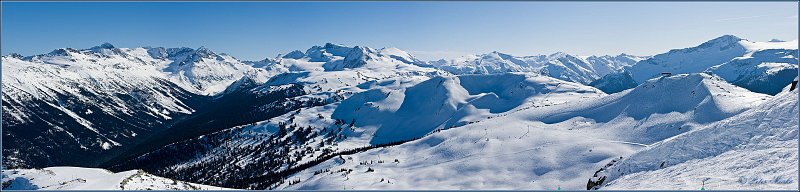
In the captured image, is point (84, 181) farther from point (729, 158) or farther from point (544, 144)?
point (729, 158)

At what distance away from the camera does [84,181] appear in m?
84.1

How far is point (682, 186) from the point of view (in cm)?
5188

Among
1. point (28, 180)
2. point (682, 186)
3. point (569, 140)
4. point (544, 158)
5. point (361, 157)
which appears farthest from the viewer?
point (361, 157)

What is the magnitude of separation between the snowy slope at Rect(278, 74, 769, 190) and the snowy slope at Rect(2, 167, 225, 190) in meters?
35.8

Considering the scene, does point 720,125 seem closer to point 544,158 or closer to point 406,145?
point 544,158

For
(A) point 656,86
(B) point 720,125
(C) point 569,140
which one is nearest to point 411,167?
(C) point 569,140

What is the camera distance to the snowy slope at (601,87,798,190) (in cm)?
5006

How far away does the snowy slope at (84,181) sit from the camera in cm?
8012

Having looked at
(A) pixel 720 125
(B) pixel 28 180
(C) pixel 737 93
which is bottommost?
(C) pixel 737 93

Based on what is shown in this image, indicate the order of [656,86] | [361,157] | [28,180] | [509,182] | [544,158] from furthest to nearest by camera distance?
1. [656,86]
2. [361,157]
3. [544,158]
4. [509,182]
5. [28,180]

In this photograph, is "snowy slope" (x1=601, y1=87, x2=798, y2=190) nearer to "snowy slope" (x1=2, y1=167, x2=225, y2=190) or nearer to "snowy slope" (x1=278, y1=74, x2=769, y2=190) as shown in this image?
"snowy slope" (x1=278, y1=74, x2=769, y2=190)

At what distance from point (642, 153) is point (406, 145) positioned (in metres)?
88.5

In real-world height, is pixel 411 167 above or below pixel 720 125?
below

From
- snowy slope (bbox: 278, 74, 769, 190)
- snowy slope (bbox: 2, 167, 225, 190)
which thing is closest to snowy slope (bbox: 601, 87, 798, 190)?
snowy slope (bbox: 278, 74, 769, 190)
